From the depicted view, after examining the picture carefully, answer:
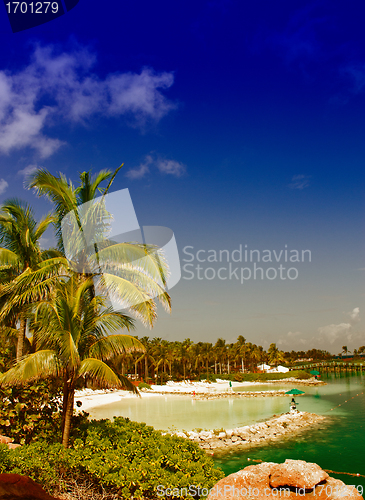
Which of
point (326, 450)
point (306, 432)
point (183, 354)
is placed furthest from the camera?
point (183, 354)

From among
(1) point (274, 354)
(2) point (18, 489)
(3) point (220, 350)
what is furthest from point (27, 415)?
(1) point (274, 354)

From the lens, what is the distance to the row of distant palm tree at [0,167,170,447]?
780 centimetres

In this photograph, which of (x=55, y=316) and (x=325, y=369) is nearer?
(x=55, y=316)

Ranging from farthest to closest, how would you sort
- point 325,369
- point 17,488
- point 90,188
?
point 325,369
point 90,188
point 17,488

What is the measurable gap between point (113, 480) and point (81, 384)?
233 centimetres

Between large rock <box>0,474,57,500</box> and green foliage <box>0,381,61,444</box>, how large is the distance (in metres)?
3.24

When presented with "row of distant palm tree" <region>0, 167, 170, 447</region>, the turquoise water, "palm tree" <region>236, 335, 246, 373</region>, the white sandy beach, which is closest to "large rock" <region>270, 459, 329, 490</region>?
"row of distant palm tree" <region>0, 167, 170, 447</region>

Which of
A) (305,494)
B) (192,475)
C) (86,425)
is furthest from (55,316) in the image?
(305,494)

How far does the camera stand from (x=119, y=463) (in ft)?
24.7

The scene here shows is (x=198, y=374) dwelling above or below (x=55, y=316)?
below

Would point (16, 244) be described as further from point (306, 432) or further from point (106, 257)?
point (306, 432)

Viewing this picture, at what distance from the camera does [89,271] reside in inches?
358

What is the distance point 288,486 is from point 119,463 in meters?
3.63

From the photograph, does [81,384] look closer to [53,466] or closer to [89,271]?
[53,466]
